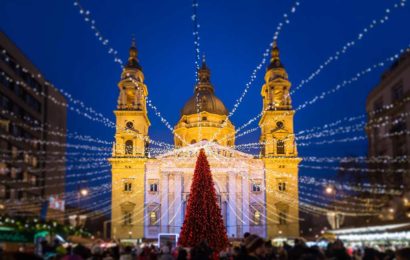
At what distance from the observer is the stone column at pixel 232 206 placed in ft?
210

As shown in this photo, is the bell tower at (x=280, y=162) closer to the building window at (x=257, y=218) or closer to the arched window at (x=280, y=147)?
the arched window at (x=280, y=147)

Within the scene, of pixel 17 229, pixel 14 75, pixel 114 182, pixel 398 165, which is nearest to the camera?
pixel 17 229

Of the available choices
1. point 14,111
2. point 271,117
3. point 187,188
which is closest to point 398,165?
point 271,117

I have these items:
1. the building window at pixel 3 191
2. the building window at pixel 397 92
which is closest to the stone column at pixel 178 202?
the building window at pixel 3 191

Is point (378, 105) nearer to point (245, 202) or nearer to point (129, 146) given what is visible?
point (245, 202)

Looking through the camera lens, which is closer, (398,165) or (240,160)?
(398,165)

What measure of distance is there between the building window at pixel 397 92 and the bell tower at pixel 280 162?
14522mm

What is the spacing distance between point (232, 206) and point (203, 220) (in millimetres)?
41698

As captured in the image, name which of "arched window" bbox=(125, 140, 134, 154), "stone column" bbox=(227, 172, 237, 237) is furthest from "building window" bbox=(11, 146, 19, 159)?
"stone column" bbox=(227, 172, 237, 237)

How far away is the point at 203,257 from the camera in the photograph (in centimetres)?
1176

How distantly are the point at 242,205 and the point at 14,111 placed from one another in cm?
2613

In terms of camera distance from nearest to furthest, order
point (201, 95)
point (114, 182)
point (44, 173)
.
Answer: point (114, 182) < point (44, 173) < point (201, 95)

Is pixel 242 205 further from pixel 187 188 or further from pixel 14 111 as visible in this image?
pixel 14 111

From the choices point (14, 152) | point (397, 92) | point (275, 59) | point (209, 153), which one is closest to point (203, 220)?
point (397, 92)
